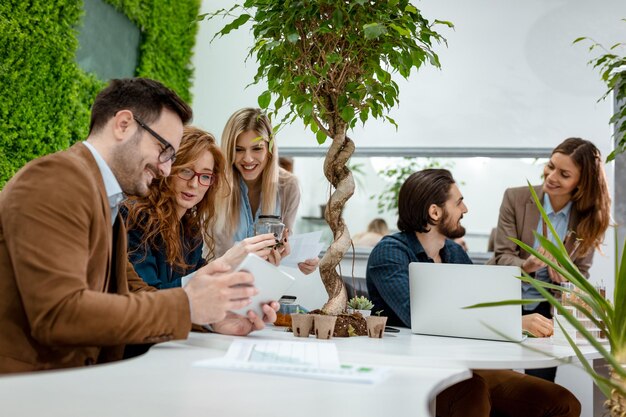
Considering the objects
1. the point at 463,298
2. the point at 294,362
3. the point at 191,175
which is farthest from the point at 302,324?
the point at 191,175

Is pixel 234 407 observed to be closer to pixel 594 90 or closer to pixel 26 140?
pixel 26 140

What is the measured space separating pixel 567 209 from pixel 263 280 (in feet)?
8.00

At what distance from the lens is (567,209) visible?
3658 mm

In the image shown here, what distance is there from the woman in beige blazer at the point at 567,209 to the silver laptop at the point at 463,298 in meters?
1.24

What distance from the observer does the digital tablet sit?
1.64 metres

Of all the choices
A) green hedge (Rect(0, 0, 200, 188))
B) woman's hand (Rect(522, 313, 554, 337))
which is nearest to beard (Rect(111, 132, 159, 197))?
woman's hand (Rect(522, 313, 554, 337))

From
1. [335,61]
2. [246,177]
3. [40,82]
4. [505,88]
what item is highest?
[505,88]

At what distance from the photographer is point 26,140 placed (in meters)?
4.41

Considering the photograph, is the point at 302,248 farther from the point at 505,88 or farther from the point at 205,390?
the point at 505,88

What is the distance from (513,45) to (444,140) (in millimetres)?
960

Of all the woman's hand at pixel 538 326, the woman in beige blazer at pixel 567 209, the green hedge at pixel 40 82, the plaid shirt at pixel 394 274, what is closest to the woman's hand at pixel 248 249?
the plaid shirt at pixel 394 274

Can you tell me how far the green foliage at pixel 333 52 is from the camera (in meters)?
2.15

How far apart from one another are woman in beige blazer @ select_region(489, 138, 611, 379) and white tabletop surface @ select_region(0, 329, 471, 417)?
91.0 inches

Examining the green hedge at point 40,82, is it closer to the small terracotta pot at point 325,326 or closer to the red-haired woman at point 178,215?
the red-haired woman at point 178,215
